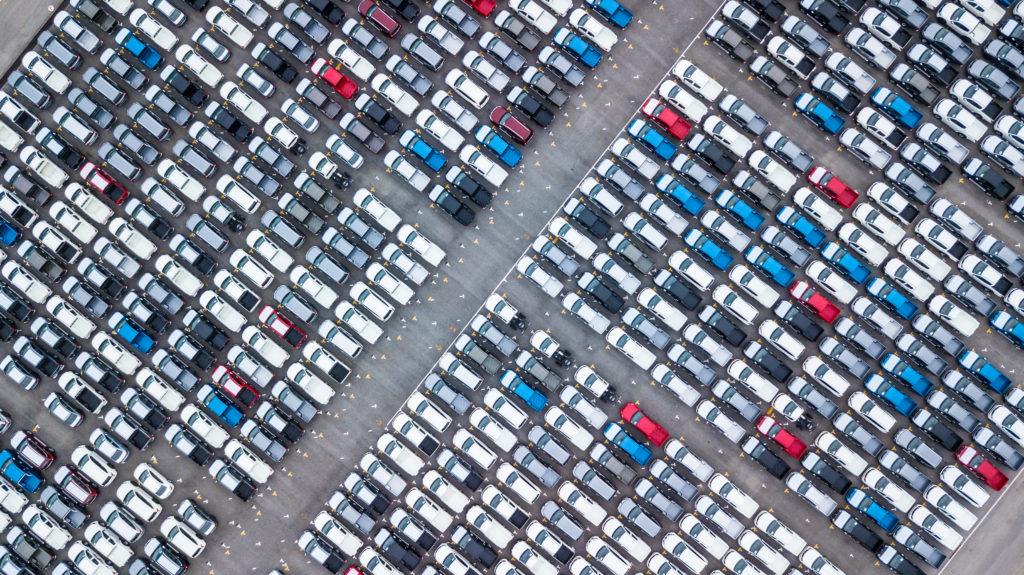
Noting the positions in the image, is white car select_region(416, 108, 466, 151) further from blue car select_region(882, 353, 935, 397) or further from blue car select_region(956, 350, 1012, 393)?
blue car select_region(956, 350, 1012, 393)

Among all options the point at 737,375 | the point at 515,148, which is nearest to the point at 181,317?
the point at 515,148

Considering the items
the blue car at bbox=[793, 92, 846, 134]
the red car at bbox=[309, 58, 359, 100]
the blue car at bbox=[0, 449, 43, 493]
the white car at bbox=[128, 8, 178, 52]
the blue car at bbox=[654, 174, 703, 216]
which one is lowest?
the blue car at bbox=[0, 449, 43, 493]

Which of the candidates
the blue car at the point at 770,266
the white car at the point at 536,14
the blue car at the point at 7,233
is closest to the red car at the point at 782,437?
the blue car at the point at 770,266

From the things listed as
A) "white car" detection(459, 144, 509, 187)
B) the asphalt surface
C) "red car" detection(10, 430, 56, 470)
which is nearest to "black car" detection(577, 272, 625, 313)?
the asphalt surface

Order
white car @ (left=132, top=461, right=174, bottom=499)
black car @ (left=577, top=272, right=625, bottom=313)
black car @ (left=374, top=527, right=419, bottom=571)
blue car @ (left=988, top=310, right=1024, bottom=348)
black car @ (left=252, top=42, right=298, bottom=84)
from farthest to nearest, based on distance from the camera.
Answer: black car @ (left=252, top=42, right=298, bottom=84) < white car @ (left=132, top=461, right=174, bottom=499) < black car @ (left=374, top=527, right=419, bottom=571) < black car @ (left=577, top=272, right=625, bottom=313) < blue car @ (left=988, top=310, right=1024, bottom=348)

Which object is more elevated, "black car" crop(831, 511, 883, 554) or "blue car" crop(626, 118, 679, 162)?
"blue car" crop(626, 118, 679, 162)

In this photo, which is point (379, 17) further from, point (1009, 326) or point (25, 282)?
point (1009, 326)

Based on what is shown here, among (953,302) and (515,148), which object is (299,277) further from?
(953,302)

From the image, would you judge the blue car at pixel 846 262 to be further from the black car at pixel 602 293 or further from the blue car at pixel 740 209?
the black car at pixel 602 293
